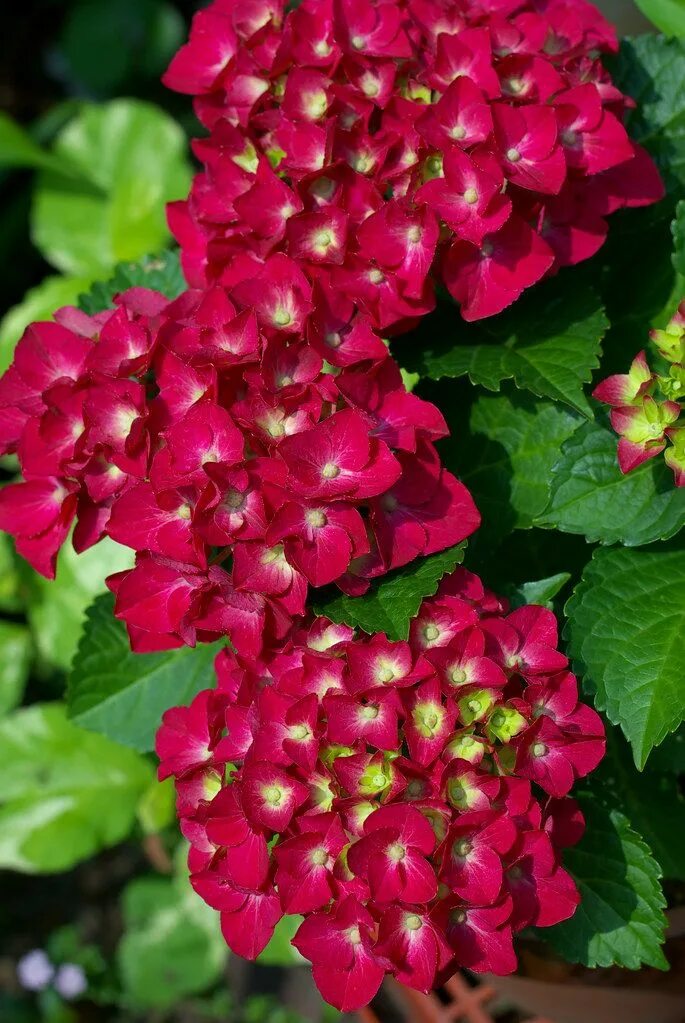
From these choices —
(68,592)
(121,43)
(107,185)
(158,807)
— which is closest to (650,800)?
(158,807)

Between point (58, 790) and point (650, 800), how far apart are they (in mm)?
1048

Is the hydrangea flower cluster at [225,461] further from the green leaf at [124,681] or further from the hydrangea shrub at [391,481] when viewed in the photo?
the green leaf at [124,681]

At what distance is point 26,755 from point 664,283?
1258mm

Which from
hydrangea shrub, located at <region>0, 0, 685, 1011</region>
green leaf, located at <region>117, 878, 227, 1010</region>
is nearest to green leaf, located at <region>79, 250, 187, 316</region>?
hydrangea shrub, located at <region>0, 0, 685, 1011</region>

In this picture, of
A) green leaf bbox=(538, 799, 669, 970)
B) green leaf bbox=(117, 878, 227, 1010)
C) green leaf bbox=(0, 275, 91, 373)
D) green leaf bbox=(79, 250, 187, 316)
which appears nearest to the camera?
green leaf bbox=(538, 799, 669, 970)

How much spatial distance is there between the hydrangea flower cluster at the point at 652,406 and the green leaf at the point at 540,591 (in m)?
0.10

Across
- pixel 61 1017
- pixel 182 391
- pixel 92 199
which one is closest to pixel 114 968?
pixel 61 1017

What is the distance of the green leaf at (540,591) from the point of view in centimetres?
80

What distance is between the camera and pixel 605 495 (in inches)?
32.4

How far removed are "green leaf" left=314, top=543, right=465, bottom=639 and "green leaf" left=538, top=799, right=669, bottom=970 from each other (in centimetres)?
25

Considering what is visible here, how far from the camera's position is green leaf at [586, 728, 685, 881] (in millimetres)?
919

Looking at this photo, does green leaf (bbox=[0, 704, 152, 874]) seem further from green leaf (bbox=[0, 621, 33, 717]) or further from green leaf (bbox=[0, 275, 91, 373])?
green leaf (bbox=[0, 275, 91, 373])

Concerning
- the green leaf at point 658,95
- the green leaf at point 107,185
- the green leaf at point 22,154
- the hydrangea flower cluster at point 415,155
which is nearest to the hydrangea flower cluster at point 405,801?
the hydrangea flower cluster at point 415,155

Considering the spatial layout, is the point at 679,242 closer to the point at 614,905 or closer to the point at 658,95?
the point at 658,95
